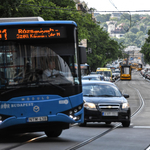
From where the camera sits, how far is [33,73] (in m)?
9.28

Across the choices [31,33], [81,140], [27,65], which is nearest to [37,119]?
[27,65]

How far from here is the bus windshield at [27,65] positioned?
30.2ft

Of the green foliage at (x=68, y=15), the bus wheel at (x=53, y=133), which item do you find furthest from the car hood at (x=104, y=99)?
the green foliage at (x=68, y=15)

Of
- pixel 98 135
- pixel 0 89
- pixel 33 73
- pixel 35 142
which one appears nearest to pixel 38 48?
pixel 33 73

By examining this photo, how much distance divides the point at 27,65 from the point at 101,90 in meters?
6.16

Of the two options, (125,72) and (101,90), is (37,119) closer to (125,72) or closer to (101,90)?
(101,90)

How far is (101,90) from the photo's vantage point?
15.1m

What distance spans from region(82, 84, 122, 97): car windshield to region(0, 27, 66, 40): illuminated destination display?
5.52 meters

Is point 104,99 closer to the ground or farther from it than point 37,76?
closer to the ground

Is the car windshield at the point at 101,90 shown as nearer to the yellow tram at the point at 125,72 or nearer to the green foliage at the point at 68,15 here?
the green foliage at the point at 68,15

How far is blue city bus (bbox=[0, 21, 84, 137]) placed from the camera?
920 cm

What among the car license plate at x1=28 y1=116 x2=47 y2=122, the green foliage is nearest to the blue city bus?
the car license plate at x1=28 y1=116 x2=47 y2=122

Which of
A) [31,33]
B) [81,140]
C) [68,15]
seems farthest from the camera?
[68,15]

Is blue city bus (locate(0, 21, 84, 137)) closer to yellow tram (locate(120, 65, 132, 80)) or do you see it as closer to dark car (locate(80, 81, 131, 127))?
dark car (locate(80, 81, 131, 127))
